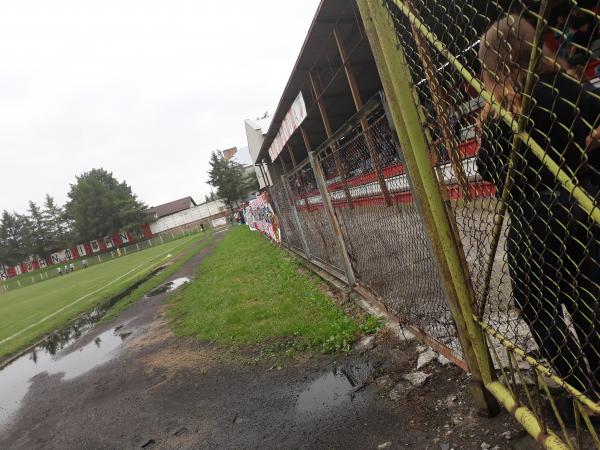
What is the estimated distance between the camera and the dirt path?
8.10 feet

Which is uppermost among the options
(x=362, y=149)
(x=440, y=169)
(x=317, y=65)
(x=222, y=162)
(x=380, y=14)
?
(x=222, y=162)

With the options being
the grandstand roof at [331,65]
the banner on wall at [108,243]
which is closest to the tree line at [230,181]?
the banner on wall at [108,243]

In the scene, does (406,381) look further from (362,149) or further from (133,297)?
(133,297)

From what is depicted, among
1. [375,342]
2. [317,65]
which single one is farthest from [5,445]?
[317,65]

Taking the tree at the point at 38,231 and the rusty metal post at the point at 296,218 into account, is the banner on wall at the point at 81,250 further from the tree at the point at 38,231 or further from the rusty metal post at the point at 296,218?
the rusty metal post at the point at 296,218

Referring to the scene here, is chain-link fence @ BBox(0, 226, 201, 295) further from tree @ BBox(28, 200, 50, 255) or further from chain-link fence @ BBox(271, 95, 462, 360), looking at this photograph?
chain-link fence @ BBox(271, 95, 462, 360)

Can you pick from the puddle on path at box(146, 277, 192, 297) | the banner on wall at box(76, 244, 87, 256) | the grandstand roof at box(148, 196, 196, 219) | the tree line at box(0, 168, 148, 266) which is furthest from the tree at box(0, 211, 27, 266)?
the puddle on path at box(146, 277, 192, 297)

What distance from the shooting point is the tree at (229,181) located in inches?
2468

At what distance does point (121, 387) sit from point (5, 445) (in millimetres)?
1158

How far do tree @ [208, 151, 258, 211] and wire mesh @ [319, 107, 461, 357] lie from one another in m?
58.8

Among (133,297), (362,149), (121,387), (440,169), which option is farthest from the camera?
(133,297)

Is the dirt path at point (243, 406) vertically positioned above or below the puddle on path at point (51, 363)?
below

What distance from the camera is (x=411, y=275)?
13.7 feet

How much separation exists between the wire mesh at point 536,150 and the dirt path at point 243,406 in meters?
0.63
